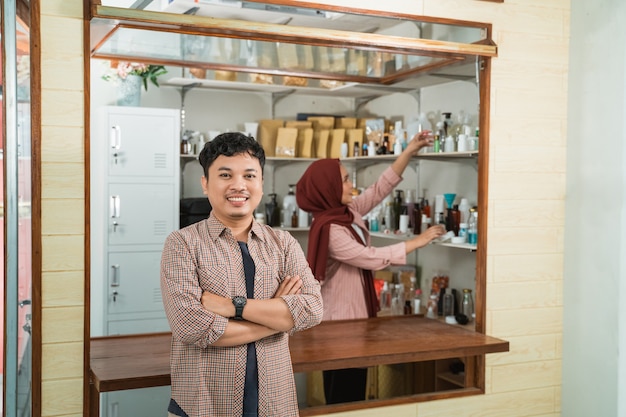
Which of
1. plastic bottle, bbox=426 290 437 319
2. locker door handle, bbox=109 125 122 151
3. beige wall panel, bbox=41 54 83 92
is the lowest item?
plastic bottle, bbox=426 290 437 319

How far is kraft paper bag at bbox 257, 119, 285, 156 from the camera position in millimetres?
5458

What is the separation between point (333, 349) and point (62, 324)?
1098mm

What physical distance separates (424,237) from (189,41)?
174 cm

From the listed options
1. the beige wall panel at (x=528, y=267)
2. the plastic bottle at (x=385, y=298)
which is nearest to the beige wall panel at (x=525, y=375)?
the beige wall panel at (x=528, y=267)

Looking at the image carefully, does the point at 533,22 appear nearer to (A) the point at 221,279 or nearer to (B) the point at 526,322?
(B) the point at 526,322

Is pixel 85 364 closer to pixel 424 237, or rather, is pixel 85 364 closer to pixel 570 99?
pixel 424 237

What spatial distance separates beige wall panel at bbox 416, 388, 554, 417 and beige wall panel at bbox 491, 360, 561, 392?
3 cm

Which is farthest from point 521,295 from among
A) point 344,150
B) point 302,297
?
point 344,150

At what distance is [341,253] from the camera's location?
3.73 m

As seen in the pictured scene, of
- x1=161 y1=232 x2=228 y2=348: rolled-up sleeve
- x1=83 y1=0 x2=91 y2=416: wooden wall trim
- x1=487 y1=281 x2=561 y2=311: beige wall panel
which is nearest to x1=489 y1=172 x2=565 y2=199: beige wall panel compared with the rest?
x1=487 y1=281 x2=561 y2=311: beige wall panel

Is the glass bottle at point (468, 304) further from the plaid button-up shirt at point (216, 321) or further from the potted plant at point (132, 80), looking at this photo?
the potted plant at point (132, 80)

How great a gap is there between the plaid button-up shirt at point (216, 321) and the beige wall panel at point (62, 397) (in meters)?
0.57

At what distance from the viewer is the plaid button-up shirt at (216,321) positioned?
2193mm

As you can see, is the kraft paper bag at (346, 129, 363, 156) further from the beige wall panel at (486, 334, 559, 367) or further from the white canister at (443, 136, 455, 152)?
the beige wall panel at (486, 334, 559, 367)
